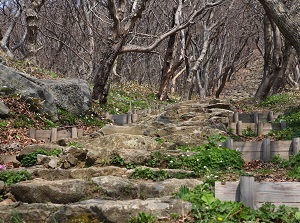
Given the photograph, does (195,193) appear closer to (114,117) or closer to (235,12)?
(114,117)

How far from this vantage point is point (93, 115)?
45.6 ft

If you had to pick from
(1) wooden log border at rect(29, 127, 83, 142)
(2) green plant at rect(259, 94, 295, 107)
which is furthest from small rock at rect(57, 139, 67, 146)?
(2) green plant at rect(259, 94, 295, 107)

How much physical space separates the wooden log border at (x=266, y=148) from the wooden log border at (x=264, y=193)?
308 cm

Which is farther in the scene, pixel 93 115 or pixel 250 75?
pixel 250 75

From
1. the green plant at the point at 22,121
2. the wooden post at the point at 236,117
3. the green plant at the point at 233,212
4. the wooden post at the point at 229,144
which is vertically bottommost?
the green plant at the point at 233,212

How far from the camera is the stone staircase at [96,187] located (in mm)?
4973

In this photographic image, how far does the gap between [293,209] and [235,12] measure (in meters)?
23.3

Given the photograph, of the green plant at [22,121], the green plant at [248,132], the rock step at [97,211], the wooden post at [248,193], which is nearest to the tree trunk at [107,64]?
the green plant at [22,121]

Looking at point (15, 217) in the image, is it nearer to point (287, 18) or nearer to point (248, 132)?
point (287, 18)

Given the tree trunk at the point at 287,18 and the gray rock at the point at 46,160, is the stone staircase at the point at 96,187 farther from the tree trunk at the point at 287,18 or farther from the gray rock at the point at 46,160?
the tree trunk at the point at 287,18

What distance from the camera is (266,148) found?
26.4ft

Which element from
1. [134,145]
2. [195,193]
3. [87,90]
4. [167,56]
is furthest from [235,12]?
[195,193]

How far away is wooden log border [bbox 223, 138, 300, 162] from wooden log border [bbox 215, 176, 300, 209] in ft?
10.1

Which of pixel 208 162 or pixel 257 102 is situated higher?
pixel 257 102
